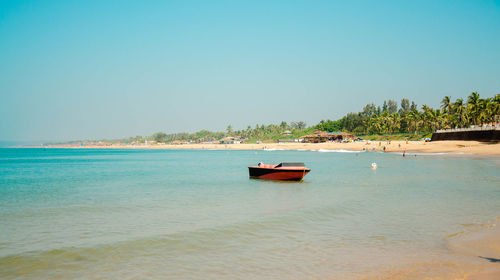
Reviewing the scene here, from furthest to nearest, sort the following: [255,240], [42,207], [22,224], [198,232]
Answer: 1. [42,207]
2. [22,224]
3. [198,232]
4. [255,240]

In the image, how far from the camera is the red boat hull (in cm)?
2781

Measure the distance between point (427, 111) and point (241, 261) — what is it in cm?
12080

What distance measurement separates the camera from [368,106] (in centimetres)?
17762

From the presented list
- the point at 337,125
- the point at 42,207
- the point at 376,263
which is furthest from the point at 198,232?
the point at 337,125

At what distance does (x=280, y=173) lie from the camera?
2862 cm

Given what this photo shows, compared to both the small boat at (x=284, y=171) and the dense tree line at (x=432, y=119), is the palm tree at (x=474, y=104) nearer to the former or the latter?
the dense tree line at (x=432, y=119)

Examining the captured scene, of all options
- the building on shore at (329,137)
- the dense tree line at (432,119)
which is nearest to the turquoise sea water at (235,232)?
the dense tree line at (432,119)

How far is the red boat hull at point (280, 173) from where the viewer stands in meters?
27.8

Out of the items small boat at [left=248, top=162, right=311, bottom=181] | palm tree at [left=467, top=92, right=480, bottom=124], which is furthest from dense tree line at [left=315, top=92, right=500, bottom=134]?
small boat at [left=248, top=162, right=311, bottom=181]

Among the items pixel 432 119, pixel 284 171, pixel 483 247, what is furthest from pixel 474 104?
pixel 483 247

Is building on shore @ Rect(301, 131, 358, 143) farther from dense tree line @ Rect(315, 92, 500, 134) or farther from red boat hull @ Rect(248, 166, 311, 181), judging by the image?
red boat hull @ Rect(248, 166, 311, 181)

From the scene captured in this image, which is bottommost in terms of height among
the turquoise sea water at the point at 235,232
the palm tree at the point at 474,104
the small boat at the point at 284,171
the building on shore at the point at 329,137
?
the turquoise sea water at the point at 235,232

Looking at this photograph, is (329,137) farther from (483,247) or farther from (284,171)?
(483,247)

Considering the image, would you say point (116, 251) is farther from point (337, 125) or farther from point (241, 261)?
point (337, 125)
